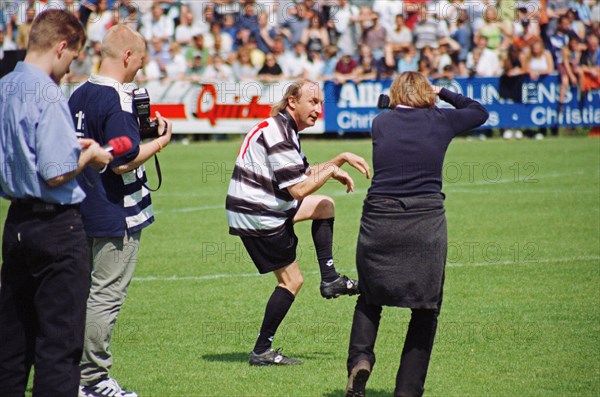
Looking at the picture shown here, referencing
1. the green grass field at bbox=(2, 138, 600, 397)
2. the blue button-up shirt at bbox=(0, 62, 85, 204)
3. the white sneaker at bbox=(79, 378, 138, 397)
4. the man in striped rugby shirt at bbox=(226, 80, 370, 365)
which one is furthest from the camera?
the man in striped rugby shirt at bbox=(226, 80, 370, 365)

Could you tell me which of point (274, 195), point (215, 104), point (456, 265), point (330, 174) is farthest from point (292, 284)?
point (215, 104)

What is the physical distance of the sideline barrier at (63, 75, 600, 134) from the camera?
2314 cm

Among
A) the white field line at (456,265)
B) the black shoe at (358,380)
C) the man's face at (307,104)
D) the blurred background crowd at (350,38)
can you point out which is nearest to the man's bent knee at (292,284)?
the man's face at (307,104)

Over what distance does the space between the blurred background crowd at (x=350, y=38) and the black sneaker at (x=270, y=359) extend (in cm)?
1661

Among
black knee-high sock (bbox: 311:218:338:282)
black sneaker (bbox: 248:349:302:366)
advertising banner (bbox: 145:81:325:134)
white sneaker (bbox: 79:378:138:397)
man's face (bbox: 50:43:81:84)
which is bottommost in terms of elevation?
advertising banner (bbox: 145:81:325:134)

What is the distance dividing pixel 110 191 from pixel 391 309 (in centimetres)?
367

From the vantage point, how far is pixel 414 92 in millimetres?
5879

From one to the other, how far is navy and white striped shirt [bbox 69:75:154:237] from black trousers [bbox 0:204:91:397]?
1.00 meters

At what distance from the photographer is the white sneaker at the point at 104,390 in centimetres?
619

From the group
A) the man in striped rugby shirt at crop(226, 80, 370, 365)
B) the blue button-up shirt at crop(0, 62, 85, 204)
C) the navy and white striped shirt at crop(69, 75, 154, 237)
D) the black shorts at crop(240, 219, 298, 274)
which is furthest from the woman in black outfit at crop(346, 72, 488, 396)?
the blue button-up shirt at crop(0, 62, 85, 204)

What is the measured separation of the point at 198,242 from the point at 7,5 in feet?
63.7

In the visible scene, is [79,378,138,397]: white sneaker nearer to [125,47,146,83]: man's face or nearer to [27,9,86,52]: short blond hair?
[125,47,146,83]: man's face

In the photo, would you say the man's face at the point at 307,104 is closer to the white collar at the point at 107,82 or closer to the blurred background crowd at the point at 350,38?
the white collar at the point at 107,82

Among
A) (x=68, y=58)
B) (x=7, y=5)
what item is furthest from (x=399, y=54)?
(x=68, y=58)
